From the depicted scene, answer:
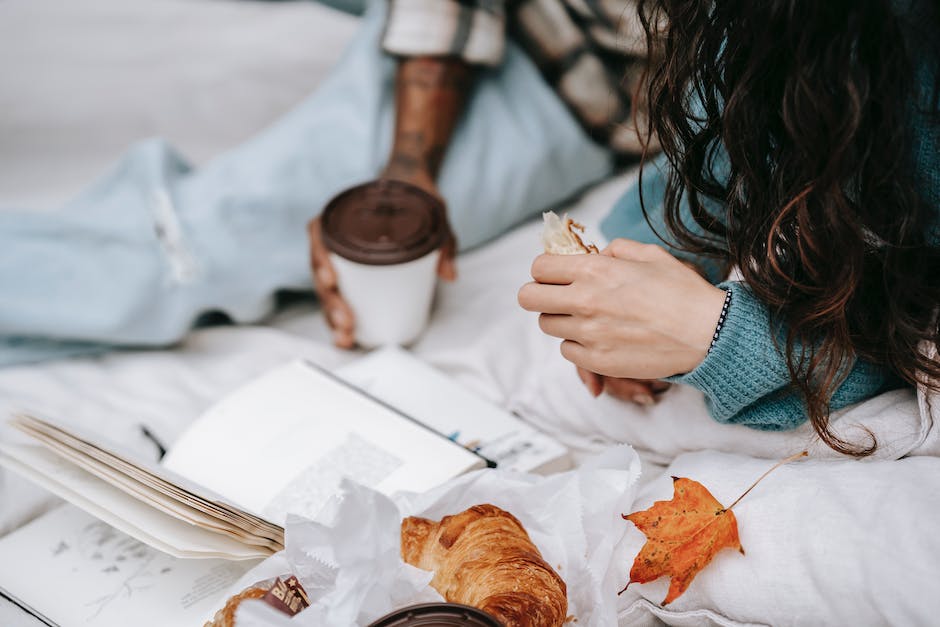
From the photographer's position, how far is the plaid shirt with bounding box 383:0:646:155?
1.17 meters

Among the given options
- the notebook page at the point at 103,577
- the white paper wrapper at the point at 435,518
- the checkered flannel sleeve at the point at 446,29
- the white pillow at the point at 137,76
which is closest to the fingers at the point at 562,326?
the white paper wrapper at the point at 435,518

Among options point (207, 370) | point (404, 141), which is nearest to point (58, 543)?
point (207, 370)

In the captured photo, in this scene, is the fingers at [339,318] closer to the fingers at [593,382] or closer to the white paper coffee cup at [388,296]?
the white paper coffee cup at [388,296]

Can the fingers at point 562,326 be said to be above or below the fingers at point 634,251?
below

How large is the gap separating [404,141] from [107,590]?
0.70 metres

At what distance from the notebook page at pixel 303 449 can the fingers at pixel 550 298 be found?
0.58 ft

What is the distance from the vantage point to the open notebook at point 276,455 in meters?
0.65

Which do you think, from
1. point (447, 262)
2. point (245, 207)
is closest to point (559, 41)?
point (447, 262)

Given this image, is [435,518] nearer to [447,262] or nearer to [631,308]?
[631,308]

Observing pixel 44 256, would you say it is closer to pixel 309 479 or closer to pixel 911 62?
pixel 309 479

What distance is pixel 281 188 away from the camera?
3.63ft

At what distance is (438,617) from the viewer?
489 millimetres

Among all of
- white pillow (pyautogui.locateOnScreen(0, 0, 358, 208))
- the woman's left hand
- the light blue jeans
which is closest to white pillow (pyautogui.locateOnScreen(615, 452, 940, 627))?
the woman's left hand

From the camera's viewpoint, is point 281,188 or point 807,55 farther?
point 281,188
